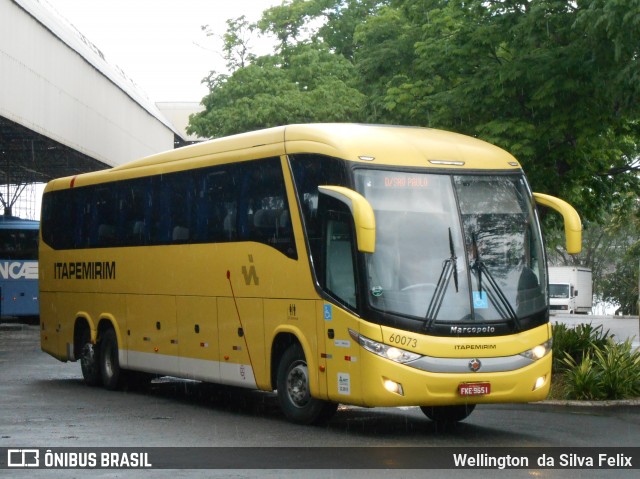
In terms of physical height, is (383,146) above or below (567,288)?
above

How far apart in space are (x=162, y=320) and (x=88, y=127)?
2802 cm

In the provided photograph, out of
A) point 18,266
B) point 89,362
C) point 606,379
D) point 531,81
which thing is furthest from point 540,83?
point 18,266

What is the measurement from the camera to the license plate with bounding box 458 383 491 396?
1307 cm

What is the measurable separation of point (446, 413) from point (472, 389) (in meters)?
1.94

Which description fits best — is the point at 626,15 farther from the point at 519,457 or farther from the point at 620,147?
the point at 620,147

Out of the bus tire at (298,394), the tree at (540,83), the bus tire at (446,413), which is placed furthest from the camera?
the tree at (540,83)

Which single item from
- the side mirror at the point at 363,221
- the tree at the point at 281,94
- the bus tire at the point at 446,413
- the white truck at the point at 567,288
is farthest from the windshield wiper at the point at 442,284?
the white truck at the point at 567,288

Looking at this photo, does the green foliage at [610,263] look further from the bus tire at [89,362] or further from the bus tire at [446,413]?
the bus tire at [446,413]

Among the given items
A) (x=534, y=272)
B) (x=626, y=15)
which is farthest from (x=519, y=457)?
(x=626, y=15)

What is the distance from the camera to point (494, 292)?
13.4 metres

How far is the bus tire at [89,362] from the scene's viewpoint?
20203mm

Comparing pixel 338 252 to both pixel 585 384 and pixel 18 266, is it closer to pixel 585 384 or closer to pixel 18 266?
pixel 585 384

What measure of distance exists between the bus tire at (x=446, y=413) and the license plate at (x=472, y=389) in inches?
65.3

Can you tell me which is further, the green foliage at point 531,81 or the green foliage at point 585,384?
the green foliage at point 531,81
